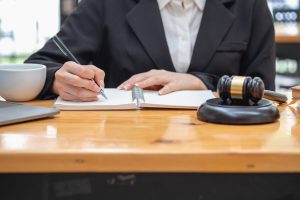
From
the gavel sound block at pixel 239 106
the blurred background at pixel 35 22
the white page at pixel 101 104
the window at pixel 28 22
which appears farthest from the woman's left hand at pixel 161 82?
the window at pixel 28 22

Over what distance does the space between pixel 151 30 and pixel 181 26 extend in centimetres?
9

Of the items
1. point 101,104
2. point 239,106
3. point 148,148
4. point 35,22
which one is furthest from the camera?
point 35,22

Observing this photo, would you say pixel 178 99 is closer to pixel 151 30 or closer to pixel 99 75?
pixel 99 75

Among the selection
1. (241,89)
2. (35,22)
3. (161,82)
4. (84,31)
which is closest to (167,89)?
(161,82)

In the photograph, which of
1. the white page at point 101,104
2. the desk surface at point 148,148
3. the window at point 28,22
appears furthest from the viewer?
the window at point 28,22

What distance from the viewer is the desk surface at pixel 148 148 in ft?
1.96

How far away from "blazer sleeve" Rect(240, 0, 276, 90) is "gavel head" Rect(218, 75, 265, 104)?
60 cm

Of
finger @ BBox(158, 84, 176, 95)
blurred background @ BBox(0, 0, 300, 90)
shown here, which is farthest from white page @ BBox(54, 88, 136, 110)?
blurred background @ BBox(0, 0, 300, 90)

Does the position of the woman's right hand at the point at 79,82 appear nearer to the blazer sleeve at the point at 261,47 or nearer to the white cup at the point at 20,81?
the white cup at the point at 20,81

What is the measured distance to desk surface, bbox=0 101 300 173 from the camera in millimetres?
597

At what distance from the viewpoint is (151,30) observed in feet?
A: 4.45

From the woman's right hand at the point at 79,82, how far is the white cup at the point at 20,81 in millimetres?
63
